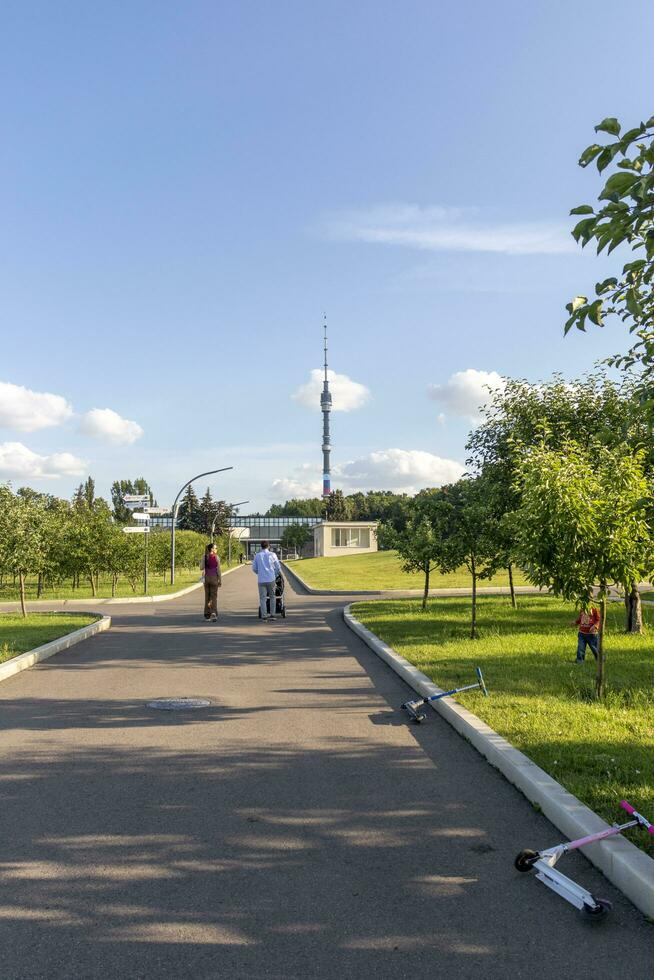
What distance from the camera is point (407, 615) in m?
19.2

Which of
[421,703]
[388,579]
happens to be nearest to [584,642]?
[421,703]

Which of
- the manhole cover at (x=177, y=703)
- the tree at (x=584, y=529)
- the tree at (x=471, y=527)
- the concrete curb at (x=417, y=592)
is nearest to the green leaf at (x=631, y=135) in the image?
the tree at (x=584, y=529)

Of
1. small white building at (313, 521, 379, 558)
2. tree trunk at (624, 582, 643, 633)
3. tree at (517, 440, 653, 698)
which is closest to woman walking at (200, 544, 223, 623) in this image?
tree trunk at (624, 582, 643, 633)

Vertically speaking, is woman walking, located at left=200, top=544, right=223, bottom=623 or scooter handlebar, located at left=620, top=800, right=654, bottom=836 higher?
woman walking, located at left=200, top=544, right=223, bottom=623

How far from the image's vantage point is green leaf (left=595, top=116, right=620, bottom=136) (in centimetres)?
352

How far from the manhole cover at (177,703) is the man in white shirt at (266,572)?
31.0ft

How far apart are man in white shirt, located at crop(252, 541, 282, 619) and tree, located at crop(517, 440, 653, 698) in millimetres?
10466

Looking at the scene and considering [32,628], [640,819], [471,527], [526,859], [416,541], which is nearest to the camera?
[526,859]

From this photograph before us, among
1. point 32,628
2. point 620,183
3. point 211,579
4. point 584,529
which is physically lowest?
point 32,628

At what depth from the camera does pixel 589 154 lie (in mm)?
3693

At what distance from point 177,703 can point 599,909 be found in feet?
20.0

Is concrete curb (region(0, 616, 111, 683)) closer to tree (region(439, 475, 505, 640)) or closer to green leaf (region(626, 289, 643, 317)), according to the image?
tree (region(439, 475, 505, 640))

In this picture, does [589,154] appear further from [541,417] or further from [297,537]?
[297,537]

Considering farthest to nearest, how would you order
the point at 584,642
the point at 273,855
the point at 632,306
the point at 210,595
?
the point at 210,595
the point at 584,642
the point at 273,855
the point at 632,306
